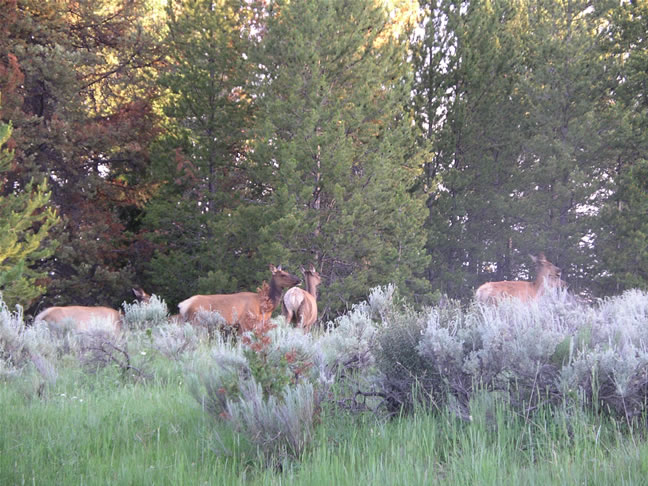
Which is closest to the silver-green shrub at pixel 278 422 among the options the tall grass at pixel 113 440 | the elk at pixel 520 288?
the tall grass at pixel 113 440

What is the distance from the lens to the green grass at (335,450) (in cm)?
319

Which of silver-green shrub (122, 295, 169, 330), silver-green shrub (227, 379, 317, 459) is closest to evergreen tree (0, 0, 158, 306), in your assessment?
silver-green shrub (122, 295, 169, 330)

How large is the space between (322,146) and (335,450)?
42.8 feet

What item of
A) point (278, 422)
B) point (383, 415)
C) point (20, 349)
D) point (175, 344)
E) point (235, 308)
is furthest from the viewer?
point (235, 308)

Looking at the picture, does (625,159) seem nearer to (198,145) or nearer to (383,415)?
(198,145)

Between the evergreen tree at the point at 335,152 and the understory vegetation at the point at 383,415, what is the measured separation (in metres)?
10.3

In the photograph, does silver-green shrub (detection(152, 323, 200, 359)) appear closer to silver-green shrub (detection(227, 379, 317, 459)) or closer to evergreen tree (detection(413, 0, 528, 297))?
silver-green shrub (detection(227, 379, 317, 459))

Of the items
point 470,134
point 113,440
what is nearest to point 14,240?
point 113,440

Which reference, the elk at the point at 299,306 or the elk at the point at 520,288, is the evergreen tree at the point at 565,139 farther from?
the elk at the point at 299,306

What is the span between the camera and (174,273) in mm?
19109

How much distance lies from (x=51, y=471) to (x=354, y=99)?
48.1 ft

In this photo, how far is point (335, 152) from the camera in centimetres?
1600

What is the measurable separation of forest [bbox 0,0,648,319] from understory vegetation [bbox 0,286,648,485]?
976 centimetres

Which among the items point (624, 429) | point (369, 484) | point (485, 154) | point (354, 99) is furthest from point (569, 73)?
point (369, 484)
